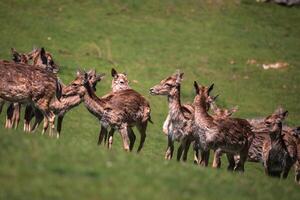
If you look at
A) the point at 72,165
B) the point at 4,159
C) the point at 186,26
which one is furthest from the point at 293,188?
the point at 186,26

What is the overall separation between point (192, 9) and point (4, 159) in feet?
100

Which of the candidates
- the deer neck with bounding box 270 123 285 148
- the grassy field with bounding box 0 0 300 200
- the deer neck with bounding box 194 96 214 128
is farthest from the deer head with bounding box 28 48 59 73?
the deer neck with bounding box 270 123 285 148

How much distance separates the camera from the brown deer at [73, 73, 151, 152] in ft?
64.1

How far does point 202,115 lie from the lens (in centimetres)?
1848

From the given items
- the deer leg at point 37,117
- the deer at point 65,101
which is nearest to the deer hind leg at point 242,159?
the deer at point 65,101

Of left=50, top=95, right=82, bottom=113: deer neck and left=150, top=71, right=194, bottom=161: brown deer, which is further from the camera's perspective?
A: left=50, top=95, right=82, bottom=113: deer neck

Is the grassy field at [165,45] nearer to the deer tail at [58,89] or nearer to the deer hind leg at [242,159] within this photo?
the deer tail at [58,89]

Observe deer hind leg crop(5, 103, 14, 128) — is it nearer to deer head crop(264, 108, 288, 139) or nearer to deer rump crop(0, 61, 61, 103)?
deer rump crop(0, 61, 61, 103)

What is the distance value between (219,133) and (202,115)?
0.60 meters

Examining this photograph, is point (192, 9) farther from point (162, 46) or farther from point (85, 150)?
point (85, 150)

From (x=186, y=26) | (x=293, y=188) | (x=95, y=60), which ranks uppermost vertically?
(x=186, y=26)

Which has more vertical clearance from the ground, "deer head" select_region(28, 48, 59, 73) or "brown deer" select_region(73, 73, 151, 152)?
"deer head" select_region(28, 48, 59, 73)

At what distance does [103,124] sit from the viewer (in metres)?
19.7

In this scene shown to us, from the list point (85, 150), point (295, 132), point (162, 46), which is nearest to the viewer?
point (85, 150)
